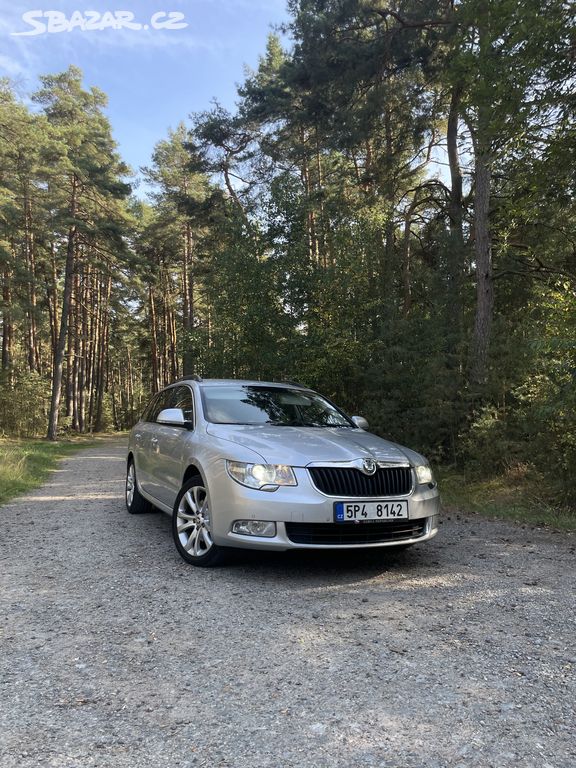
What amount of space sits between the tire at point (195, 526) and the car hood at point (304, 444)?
52 centimetres

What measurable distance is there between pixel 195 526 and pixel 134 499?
8.97 ft

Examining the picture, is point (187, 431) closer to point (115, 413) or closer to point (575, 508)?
point (575, 508)

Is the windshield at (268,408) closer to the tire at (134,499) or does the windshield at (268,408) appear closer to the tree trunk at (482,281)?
the tire at (134,499)

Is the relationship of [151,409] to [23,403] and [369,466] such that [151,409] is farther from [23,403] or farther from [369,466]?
[23,403]

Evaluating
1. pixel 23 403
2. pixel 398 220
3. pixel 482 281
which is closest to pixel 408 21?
pixel 398 220

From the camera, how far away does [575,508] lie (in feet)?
23.2

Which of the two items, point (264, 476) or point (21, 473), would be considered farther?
point (21, 473)

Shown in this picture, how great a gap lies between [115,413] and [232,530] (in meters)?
49.7

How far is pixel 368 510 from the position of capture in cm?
418

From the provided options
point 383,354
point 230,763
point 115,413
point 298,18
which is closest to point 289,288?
point 383,354

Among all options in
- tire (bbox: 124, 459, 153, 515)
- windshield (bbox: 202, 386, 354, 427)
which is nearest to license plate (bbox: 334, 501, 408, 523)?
windshield (bbox: 202, 386, 354, 427)

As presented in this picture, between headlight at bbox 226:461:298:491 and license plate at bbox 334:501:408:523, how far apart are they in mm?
402

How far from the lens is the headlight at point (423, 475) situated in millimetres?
4711

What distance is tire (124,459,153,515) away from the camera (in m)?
7.04
